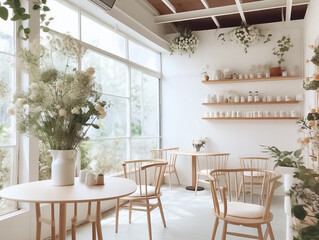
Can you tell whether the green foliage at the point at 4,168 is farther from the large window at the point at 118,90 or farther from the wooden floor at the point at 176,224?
the wooden floor at the point at 176,224

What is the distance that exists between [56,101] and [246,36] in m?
4.46

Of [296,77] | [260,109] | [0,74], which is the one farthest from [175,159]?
[0,74]

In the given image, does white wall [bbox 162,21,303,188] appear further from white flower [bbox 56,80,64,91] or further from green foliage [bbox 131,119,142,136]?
white flower [bbox 56,80,64,91]

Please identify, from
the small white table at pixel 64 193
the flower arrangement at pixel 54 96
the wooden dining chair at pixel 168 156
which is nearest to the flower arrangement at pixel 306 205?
the small white table at pixel 64 193

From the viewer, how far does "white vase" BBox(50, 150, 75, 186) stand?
89.4 inches

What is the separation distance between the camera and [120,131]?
502 centimetres

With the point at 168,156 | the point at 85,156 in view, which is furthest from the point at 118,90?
the point at 168,156

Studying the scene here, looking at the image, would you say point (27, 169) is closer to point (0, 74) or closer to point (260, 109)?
point (0, 74)

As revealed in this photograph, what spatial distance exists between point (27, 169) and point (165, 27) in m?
4.45

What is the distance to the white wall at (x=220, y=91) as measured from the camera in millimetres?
5496

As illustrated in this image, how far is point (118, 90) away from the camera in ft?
16.3

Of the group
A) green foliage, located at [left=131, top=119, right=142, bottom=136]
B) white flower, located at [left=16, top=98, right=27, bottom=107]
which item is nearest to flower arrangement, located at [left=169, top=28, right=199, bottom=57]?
green foliage, located at [left=131, top=119, right=142, bottom=136]

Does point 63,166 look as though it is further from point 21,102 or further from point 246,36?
point 246,36

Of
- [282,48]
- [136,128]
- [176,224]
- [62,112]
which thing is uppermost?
[282,48]
